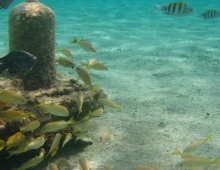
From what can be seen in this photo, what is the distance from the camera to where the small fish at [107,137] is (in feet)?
13.2

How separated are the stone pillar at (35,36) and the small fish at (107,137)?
1.28 meters

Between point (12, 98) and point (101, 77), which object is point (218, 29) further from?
point (12, 98)

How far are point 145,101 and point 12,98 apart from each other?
364 cm

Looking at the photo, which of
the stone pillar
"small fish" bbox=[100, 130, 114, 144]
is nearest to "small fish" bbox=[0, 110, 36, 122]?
the stone pillar

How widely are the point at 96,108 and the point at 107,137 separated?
0.87 meters

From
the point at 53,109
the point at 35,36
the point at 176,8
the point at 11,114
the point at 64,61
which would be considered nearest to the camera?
the point at 11,114

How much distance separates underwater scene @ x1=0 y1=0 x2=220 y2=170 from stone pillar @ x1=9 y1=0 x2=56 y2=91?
0.02 metres

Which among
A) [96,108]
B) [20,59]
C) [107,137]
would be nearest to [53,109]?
[20,59]

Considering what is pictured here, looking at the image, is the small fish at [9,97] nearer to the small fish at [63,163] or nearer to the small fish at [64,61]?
the small fish at [63,163]

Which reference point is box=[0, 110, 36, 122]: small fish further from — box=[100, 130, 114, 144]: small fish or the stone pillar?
box=[100, 130, 114, 144]: small fish

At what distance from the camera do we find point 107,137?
160 inches

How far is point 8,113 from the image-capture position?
2.97m

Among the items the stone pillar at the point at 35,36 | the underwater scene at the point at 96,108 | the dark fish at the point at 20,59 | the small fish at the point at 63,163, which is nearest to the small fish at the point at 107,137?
the underwater scene at the point at 96,108

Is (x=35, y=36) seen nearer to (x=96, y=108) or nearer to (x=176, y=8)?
(x=96, y=108)
